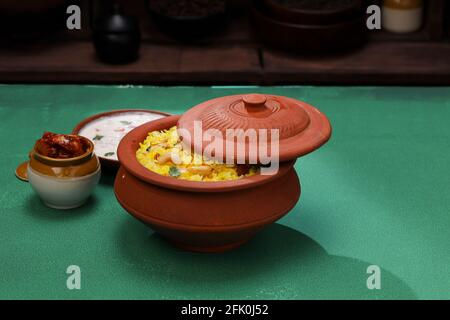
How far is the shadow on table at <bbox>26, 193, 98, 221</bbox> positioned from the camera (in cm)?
332

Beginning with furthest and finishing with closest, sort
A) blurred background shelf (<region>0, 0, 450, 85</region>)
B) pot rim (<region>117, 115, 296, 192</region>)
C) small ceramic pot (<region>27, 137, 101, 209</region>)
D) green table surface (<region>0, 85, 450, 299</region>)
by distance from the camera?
blurred background shelf (<region>0, 0, 450, 85</region>)
small ceramic pot (<region>27, 137, 101, 209</region>)
green table surface (<region>0, 85, 450, 299</region>)
pot rim (<region>117, 115, 296, 192</region>)

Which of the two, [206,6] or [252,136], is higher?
[252,136]

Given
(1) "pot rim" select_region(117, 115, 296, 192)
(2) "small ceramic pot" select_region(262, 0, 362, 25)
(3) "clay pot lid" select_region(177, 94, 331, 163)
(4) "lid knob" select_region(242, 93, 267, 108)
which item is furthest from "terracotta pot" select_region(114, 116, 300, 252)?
(2) "small ceramic pot" select_region(262, 0, 362, 25)

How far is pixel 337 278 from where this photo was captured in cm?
294

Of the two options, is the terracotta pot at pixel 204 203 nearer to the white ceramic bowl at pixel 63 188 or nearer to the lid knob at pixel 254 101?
the lid knob at pixel 254 101

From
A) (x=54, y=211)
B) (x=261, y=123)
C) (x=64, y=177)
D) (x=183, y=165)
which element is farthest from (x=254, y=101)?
(x=54, y=211)

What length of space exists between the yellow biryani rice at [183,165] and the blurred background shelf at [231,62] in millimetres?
1735

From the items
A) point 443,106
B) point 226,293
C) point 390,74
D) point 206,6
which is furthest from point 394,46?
point 226,293

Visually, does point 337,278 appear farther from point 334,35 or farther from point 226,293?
point 334,35

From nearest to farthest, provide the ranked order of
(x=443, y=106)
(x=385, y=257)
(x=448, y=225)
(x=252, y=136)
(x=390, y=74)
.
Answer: (x=252, y=136) < (x=385, y=257) < (x=448, y=225) < (x=443, y=106) < (x=390, y=74)

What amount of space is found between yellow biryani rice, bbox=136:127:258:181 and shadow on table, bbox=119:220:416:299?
338 mm

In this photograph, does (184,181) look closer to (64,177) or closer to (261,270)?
(261,270)

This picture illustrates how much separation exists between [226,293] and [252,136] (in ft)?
1.80

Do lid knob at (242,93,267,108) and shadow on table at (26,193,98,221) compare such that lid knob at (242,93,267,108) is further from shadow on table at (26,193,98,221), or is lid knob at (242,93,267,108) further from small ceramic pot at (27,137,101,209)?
shadow on table at (26,193,98,221)
